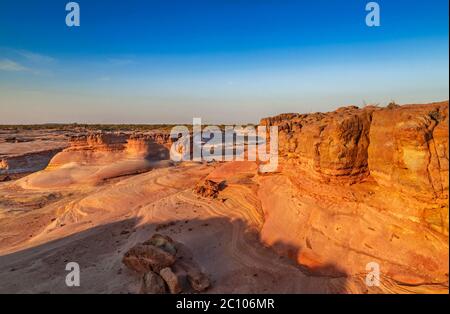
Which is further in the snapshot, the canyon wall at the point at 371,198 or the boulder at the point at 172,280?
the boulder at the point at 172,280

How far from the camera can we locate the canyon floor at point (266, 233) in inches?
200

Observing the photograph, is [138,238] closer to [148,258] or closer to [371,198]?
[148,258]

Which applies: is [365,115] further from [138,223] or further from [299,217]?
[138,223]

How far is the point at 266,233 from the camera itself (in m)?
7.28

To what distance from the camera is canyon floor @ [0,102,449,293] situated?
5078mm

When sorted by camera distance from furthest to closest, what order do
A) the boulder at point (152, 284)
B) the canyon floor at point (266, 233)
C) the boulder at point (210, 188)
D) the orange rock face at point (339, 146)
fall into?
1. the boulder at point (210, 188)
2. the orange rock face at point (339, 146)
3. the boulder at point (152, 284)
4. the canyon floor at point (266, 233)

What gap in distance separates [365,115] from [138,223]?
682 cm

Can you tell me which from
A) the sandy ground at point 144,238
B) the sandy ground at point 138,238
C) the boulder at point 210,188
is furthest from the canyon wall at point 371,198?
the boulder at point 210,188

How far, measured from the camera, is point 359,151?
6102 mm

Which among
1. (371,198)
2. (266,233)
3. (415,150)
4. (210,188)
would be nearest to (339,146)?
(371,198)

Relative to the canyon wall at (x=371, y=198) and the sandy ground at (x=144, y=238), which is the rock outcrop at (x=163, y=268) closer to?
the sandy ground at (x=144, y=238)

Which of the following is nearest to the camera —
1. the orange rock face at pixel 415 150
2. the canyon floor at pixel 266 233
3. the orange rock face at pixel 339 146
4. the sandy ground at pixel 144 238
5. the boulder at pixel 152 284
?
the orange rock face at pixel 415 150

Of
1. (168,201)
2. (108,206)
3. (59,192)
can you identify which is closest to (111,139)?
Result: (59,192)

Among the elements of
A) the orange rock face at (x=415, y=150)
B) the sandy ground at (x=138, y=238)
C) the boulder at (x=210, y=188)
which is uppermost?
the orange rock face at (x=415, y=150)
